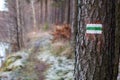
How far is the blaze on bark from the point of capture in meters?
3.61

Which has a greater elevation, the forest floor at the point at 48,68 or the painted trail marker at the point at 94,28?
the painted trail marker at the point at 94,28

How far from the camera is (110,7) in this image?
3.61m

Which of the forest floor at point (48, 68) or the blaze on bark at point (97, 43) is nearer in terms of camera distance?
the blaze on bark at point (97, 43)

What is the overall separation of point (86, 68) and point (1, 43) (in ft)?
53.9

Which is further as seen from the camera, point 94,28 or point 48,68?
point 48,68

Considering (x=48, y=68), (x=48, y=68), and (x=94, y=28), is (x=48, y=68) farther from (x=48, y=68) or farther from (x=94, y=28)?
(x=94, y=28)

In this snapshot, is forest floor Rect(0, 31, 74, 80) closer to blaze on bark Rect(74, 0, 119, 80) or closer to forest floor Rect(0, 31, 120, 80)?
forest floor Rect(0, 31, 120, 80)

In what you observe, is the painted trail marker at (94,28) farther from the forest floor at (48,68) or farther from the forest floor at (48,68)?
the forest floor at (48,68)

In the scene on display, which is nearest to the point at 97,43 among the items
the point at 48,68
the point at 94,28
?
the point at 94,28

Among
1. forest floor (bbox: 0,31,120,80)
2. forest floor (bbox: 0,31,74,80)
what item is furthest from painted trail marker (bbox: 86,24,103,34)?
forest floor (bbox: 0,31,74,80)

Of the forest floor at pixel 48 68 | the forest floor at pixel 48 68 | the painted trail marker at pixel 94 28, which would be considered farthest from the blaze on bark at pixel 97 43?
the forest floor at pixel 48 68

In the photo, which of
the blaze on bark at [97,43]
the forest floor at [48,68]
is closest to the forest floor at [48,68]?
the forest floor at [48,68]

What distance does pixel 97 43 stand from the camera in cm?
365

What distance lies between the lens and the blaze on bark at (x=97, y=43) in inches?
142
